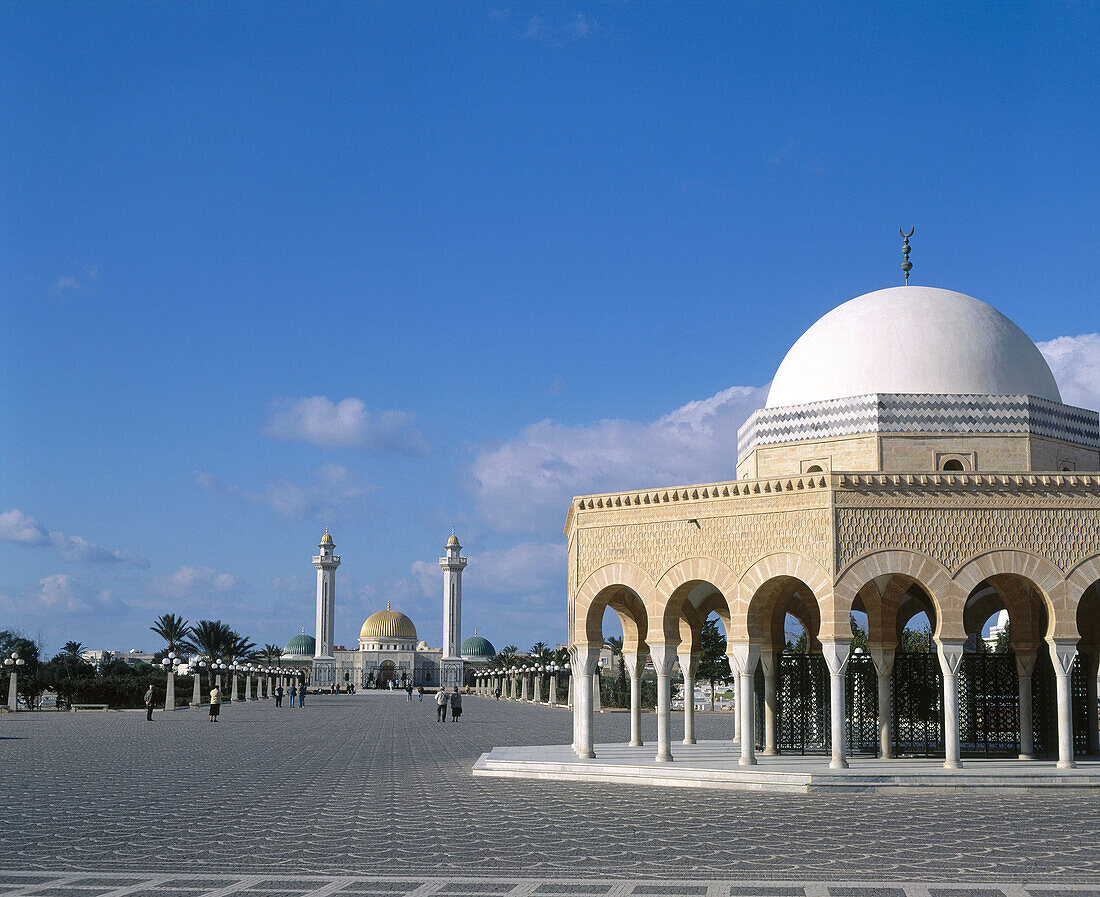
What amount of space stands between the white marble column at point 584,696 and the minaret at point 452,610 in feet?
265

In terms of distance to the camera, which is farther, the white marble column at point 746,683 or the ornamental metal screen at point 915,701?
the ornamental metal screen at point 915,701

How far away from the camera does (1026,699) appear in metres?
16.1

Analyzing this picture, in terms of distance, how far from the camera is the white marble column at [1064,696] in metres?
13.9

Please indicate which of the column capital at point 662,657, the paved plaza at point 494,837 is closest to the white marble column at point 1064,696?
the paved plaza at point 494,837

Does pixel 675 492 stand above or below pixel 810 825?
above

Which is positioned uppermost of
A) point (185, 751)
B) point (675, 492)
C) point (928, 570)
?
point (675, 492)

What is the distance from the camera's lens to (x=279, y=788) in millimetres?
13766

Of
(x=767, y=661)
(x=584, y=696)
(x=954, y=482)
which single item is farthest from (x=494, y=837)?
(x=767, y=661)

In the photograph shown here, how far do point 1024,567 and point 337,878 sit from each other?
31.6 feet

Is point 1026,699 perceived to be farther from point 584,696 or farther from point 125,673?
point 125,673

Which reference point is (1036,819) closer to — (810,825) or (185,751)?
(810,825)

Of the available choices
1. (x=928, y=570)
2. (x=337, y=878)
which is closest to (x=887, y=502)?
(x=928, y=570)

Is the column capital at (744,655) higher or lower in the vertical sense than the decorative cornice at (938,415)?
lower

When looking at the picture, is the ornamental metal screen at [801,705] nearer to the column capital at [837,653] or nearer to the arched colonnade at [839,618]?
the arched colonnade at [839,618]
